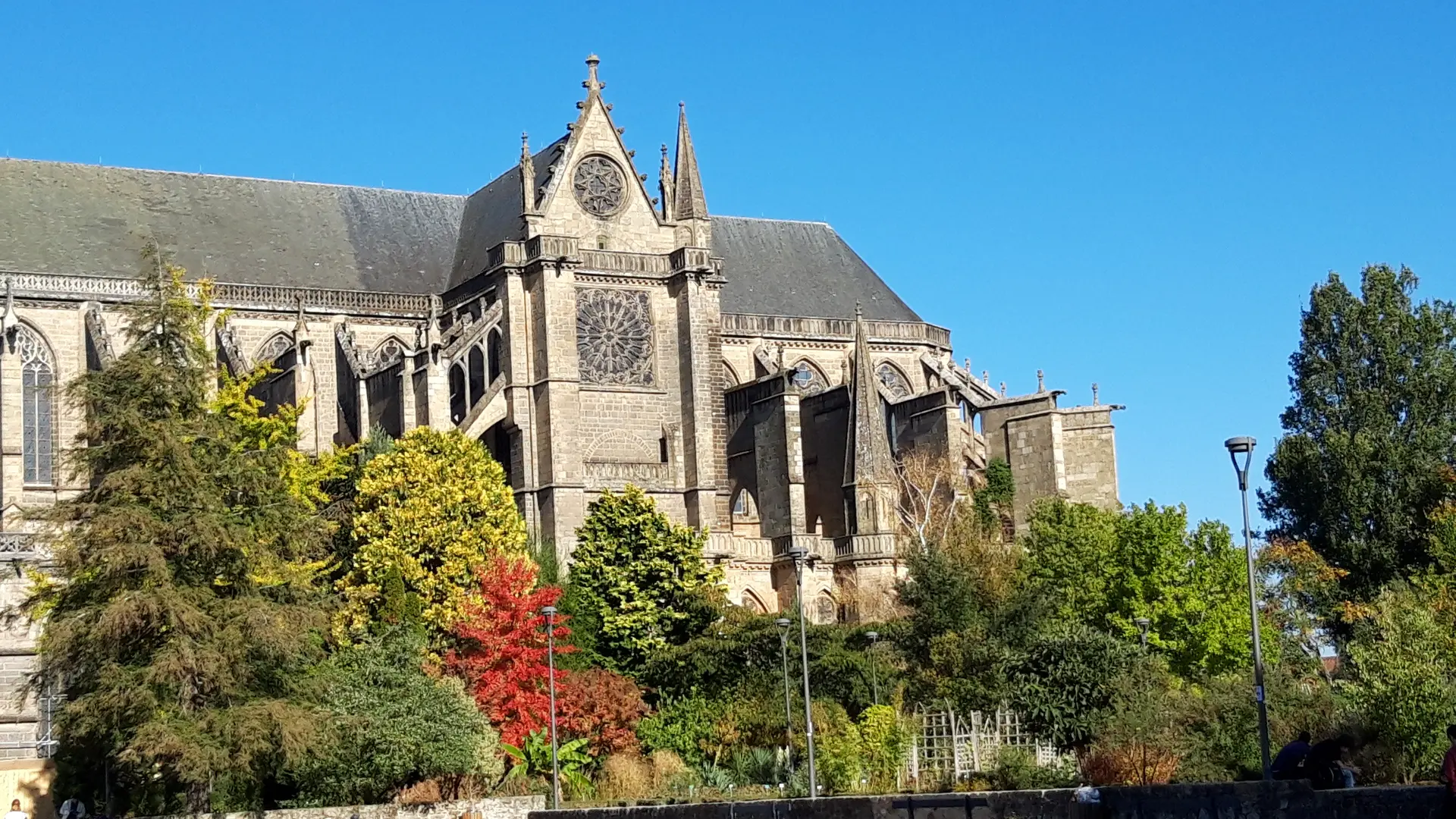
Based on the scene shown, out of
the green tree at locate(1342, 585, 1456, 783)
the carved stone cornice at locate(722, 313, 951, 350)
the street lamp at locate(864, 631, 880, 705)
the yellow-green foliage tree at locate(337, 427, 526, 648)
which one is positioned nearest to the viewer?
the green tree at locate(1342, 585, 1456, 783)

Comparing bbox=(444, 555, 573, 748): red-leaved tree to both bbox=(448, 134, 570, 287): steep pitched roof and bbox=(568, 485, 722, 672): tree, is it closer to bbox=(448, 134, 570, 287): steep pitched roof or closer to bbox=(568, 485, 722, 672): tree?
bbox=(568, 485, 722, 672): tree

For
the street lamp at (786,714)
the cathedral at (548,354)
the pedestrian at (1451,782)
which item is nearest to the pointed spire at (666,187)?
the cathedral at (548,354)

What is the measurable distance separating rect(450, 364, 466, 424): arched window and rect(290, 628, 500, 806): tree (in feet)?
58.6

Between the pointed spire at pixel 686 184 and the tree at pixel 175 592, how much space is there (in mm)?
24124

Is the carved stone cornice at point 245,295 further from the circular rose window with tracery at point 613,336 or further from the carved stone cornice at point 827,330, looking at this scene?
the carved stone cornice at point 827,330

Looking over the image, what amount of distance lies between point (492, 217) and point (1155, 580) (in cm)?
2428

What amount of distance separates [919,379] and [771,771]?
32129 mm

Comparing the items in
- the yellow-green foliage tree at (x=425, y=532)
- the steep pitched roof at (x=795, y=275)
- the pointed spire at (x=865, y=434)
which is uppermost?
the steep pitched roof at (x=795, y=275)

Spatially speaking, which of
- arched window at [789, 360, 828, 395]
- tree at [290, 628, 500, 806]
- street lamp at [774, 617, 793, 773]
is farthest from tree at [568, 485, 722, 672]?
arched window at [789, 360, 828, 395]

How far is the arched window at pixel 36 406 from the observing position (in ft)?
186

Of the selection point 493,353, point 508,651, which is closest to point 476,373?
point 493,353

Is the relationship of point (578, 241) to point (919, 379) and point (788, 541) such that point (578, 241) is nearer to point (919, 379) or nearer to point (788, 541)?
point (788, 541)

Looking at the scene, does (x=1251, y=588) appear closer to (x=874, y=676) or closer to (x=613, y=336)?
(x=874, y=676)

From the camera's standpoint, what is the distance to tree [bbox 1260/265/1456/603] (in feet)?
187
